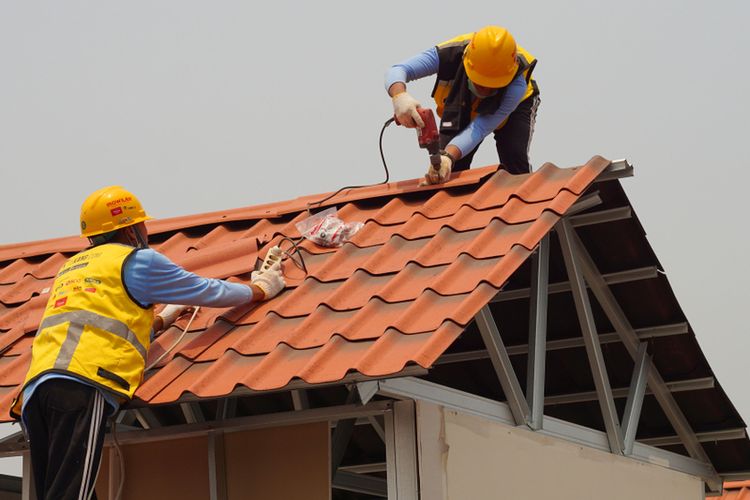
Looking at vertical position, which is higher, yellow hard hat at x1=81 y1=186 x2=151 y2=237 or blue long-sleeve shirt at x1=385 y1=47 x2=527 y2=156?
blue long-sleeve shirt at x1=385 y1=47 x2=527 y2=156

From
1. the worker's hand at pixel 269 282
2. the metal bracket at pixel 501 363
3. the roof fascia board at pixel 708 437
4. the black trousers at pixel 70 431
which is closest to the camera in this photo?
the black trousers at pixel 70 431

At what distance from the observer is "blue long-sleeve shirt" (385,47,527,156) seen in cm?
846

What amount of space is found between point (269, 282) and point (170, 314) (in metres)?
0.57

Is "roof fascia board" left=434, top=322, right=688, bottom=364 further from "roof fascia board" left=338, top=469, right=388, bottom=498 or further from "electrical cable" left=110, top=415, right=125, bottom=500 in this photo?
"electrical cable" left=110, top=415, right=125, bottom=500

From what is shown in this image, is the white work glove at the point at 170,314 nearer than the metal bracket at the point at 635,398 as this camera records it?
Yes

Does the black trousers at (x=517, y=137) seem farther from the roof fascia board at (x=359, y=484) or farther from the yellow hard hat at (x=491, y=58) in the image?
the roof fascia board at (x=359, y=484)

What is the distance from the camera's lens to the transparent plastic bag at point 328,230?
23.8ft

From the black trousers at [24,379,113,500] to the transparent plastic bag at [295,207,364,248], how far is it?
197 centimetres

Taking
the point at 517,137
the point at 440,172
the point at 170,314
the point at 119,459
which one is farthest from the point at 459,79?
the point at 119,459

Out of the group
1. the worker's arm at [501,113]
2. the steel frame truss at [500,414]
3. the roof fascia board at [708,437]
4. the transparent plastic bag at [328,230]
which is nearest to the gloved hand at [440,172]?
the transparent plastic bag at [328,230]

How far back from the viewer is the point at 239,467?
251 inches

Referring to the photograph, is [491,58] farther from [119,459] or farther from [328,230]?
[119,459]

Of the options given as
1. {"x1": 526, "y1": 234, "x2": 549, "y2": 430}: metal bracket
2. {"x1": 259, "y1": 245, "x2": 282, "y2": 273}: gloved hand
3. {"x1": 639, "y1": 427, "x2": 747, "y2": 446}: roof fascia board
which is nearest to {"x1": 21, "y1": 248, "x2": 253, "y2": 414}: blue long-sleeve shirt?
{"x1": 259, "y1": 245, "x2": 282, "y2": 273}: gloved hand

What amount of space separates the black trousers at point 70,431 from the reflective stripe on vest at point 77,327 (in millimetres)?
116
